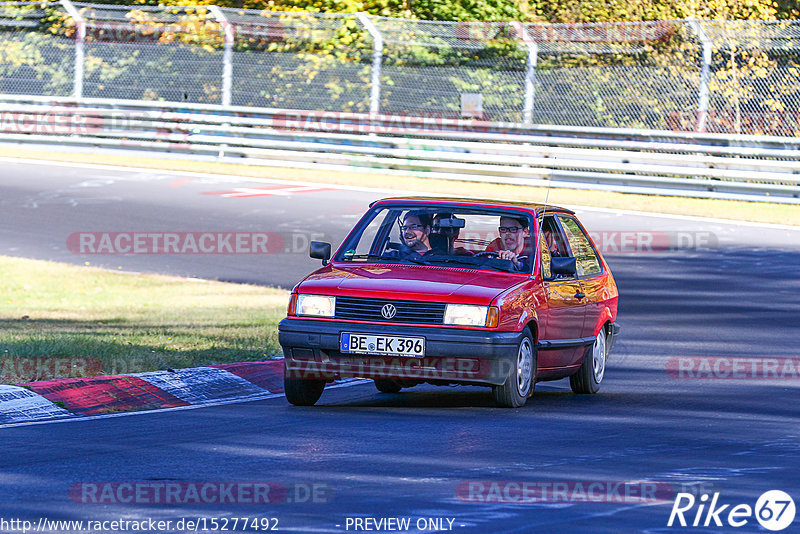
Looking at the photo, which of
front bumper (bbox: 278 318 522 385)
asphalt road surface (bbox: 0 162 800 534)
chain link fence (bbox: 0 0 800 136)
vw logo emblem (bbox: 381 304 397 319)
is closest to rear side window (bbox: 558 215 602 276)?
asphalt road surface (bbox: 0 162 800 534)

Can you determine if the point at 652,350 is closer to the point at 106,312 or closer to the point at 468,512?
the point at 106,312

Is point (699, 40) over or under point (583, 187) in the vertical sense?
over

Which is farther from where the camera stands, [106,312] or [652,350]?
[106,312]

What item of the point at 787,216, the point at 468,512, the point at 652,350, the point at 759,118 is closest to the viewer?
the point at 468,512

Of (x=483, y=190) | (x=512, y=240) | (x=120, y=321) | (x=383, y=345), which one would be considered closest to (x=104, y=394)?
(x=383, y=345)

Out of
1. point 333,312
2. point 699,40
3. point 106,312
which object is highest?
point 699,40

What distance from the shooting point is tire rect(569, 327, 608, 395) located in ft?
33.4

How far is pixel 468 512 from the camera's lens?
19.1 ft

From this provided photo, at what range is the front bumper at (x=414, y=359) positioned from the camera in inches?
339

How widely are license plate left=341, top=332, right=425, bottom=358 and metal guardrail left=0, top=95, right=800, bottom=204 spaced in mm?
15875

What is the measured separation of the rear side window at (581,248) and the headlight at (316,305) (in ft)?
7.82

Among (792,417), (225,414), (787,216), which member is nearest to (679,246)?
(787,216)

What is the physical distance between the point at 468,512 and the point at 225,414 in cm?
326

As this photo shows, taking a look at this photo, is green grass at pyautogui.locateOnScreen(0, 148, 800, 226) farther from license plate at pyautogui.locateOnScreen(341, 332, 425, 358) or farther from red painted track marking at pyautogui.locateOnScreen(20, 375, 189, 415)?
red painted track marking at pyautogui.locateOnScreen(20, 375, 189, 415)
